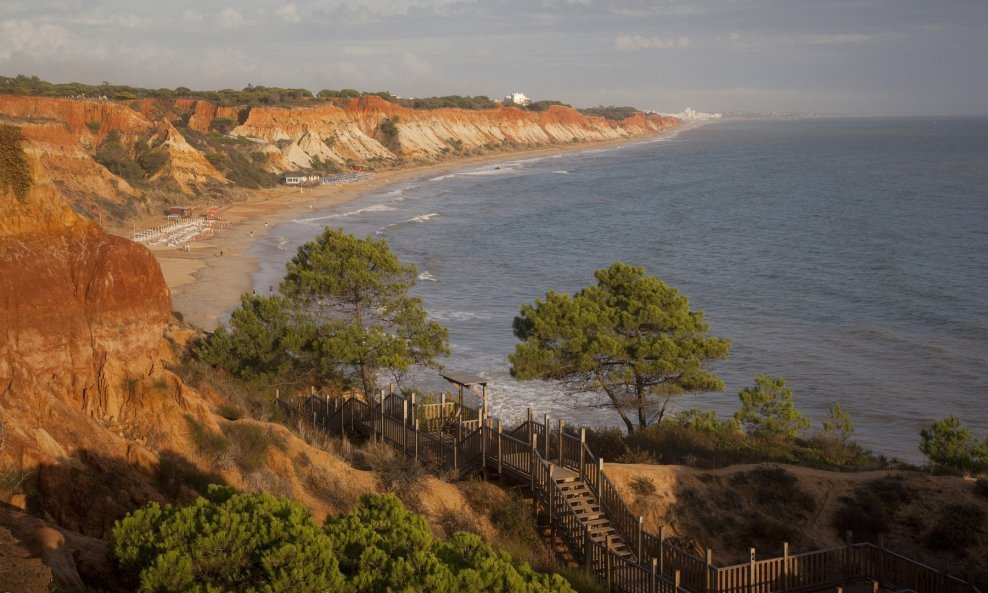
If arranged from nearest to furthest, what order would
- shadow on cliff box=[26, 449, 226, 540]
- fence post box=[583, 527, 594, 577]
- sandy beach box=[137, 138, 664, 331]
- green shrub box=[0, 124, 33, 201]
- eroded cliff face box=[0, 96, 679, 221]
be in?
shadow on cliff box=[26, 449, 226, 540] → fence post box=[583, 527, 594, 577] → green shrub box=[0, 124, 33, 201] → sandy beach box=[137, 138, 664, 331] → eroded cliff face box=[0, 96, 679, 221]

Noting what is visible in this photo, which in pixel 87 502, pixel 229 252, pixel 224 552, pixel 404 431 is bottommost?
pixel 229 252

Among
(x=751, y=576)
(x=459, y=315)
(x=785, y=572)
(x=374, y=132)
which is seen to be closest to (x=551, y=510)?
(x=751, y=576)

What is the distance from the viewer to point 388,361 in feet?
74.3

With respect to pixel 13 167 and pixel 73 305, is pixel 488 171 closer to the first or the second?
pixel 13 167

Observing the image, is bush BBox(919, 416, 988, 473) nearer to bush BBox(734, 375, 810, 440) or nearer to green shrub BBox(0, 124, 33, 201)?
bush BBox(734, 375, 810, 440)

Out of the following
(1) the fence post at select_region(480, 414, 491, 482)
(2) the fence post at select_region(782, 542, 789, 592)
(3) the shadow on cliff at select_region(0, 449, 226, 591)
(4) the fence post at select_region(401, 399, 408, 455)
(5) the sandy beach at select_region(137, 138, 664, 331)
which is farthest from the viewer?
(5) the sandy beach at select_region(137, 138, 664, 331)

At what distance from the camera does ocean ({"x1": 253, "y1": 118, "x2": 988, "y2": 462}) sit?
32219 millimetres

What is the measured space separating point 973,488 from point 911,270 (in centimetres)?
4118

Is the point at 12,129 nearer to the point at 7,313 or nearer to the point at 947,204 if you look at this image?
the point at 7,313

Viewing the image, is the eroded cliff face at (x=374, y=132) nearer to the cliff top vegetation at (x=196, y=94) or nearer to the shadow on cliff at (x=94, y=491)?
the cliff top vegetation at (x=196, y=94)

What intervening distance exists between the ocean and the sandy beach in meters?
1.66

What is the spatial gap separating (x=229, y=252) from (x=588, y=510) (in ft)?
142

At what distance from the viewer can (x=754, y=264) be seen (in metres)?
59.5

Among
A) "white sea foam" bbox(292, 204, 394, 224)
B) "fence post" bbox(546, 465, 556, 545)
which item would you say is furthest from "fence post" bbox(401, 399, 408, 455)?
"white sea foam" bbox(292, 204, 394, 224)
